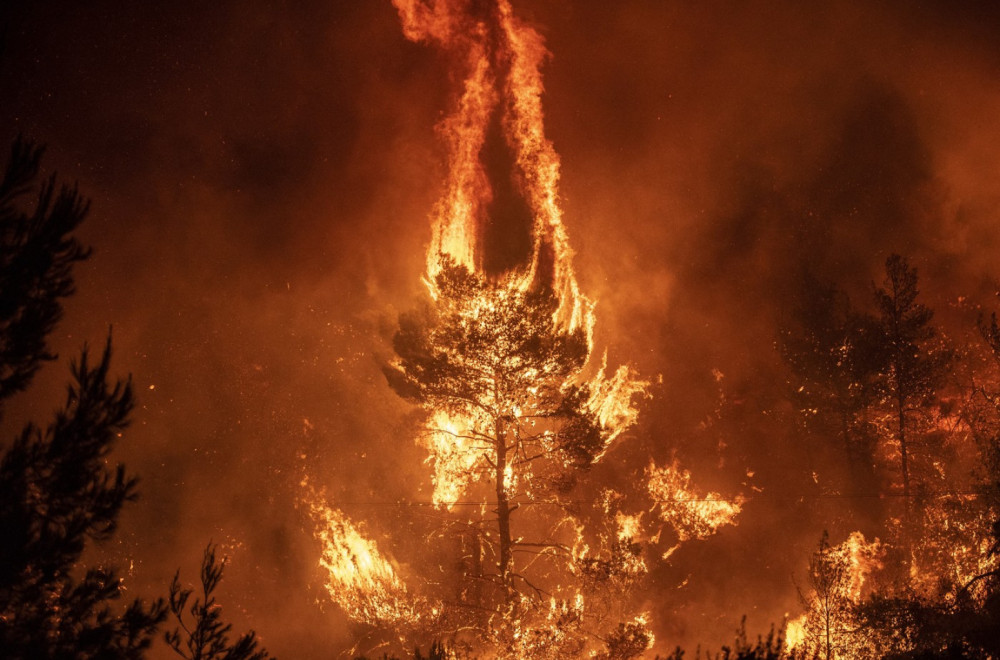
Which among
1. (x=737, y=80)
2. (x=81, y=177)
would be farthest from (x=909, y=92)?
(x=81, y=177)

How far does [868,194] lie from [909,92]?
6428 millimetres

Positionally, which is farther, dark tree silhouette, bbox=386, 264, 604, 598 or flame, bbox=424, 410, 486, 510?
flame, bbox=424, 410, 486, 510

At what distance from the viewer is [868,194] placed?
115ft

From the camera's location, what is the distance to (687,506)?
96.2 ft

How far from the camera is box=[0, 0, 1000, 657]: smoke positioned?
28.0 m

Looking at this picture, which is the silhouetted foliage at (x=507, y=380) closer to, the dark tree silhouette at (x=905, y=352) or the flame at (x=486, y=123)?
the flame at (x=486, y=123)

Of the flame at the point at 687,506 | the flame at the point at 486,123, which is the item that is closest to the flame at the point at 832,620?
the flame at the point at 687,506

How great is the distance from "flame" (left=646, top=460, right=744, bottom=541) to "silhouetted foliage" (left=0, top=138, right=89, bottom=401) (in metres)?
26.3

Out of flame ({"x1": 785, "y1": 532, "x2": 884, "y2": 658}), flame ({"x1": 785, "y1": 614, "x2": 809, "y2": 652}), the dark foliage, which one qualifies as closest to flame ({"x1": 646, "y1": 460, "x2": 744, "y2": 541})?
flame ({"x1": 785, "y1": 614, "x2": 809, "y2": 652})

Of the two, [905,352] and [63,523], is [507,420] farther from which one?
[905,352]

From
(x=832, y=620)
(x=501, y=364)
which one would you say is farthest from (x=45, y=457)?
(x=832, y=620)

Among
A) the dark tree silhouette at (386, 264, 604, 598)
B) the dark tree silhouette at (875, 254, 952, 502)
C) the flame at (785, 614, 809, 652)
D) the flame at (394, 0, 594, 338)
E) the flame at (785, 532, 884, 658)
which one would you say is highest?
the flame at (394, 0, 594, 338)

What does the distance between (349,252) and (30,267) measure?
24.4m

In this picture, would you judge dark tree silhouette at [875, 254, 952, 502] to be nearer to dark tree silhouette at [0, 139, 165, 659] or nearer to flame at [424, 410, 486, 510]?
flame at [424, 410, 486, 510]
